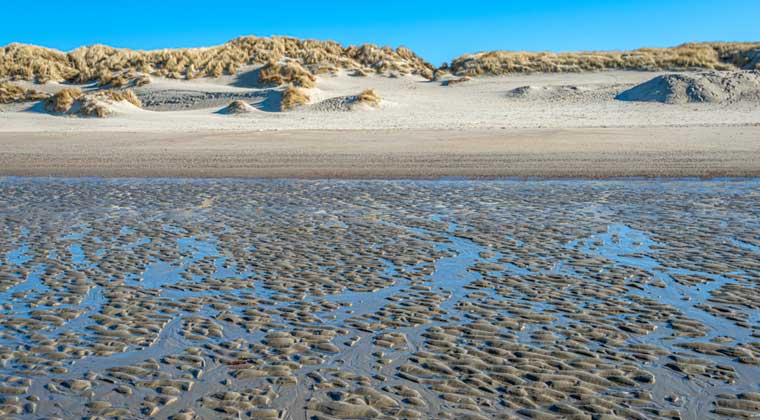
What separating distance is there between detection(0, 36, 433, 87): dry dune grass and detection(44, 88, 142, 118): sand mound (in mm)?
5771

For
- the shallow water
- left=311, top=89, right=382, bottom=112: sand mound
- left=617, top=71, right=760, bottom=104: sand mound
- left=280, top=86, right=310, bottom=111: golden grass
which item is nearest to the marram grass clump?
left=280, top=86, right=310, bottom=111: golden grass

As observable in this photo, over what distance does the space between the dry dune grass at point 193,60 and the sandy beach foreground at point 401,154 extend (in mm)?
15573

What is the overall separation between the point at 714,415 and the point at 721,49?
119 ft

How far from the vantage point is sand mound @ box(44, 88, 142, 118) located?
2423cm

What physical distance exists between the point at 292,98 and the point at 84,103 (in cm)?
644

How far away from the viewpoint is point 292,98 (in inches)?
1020

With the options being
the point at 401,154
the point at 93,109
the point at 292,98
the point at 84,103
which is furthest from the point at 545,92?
the point at 84,103

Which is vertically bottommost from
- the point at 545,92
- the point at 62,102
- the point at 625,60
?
the point at 545,92

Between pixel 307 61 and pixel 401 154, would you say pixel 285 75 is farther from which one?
pixel 401 154

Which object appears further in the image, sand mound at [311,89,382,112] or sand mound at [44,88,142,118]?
sand mound at [311,89,382,112]

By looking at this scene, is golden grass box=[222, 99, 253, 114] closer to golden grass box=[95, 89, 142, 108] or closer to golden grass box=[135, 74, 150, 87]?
golden grass box=[95, 89, 142, 108]

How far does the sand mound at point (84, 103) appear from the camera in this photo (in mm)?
24234

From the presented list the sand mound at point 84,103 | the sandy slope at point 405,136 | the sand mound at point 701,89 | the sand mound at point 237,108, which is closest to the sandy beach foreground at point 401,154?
the sandy slope at point 405,136

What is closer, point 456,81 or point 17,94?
point 17,94
